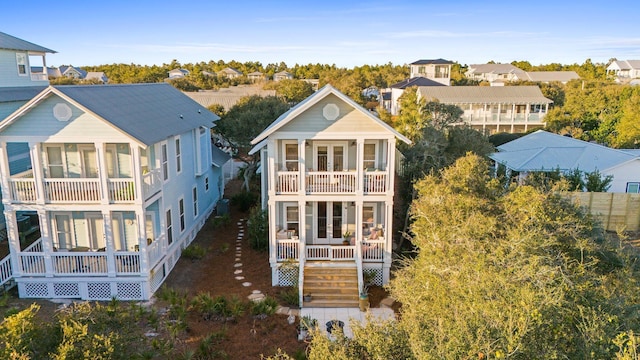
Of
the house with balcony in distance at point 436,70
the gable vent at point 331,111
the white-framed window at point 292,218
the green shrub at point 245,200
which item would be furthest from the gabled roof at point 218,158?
the house with balcony in distance at point 436,70

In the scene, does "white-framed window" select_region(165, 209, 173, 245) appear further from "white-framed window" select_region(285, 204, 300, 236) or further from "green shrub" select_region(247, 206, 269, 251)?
"white-framed window" select_region(285, 204, 300, 236)

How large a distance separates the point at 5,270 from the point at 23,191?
3.22m

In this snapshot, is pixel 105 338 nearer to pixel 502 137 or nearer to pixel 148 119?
pixel 148 119

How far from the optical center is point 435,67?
254ft

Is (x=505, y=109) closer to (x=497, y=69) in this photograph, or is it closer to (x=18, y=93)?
(x=18, y=93)

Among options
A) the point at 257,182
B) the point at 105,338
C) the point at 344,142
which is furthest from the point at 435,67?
the point at 105,338

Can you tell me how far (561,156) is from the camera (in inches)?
1045

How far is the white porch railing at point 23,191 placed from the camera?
49.3 ft

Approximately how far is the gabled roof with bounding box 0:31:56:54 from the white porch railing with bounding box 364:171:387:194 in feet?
68.6

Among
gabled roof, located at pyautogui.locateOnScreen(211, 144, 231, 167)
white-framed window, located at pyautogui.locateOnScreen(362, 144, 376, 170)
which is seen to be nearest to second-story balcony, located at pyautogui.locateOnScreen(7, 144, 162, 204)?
white-framed window, located at pyautogui.locateOnScreen(362, 144, 376, 170)

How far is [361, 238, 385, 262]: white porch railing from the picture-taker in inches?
666

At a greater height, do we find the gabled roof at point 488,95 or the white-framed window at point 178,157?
the gabled roof at point 488,95

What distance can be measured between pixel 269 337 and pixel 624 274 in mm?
10312

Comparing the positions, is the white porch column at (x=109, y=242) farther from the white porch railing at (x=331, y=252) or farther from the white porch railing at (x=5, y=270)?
the white porch railing at (x=331, y=252)
